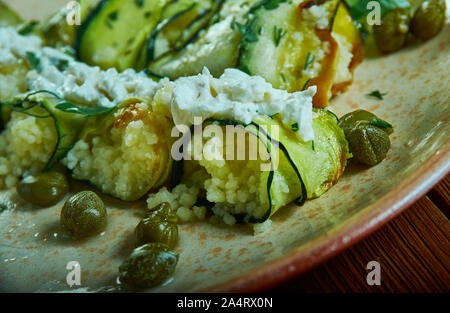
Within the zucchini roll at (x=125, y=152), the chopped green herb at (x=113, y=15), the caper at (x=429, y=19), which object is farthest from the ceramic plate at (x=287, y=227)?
the chopped green herb at (x=113, y=15)

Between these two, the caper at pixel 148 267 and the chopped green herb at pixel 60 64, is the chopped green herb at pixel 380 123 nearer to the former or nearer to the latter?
the caper at pixel 148 267

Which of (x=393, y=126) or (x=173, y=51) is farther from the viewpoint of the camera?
(x=173, y=51)

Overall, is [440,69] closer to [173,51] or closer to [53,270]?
[173,51]

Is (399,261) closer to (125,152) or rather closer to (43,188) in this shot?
(125,152)

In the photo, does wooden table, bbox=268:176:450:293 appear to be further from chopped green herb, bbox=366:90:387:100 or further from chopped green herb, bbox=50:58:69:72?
chopped green herb, bbox=50:58:69:72

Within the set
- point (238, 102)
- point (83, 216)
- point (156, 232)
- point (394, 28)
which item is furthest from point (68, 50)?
point (394, 28)

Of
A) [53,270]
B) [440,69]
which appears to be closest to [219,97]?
[53,270]

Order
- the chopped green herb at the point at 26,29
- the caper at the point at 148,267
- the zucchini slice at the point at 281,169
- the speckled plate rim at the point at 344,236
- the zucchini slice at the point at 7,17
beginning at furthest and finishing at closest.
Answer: the zucchini slice at the point at 7,17 → the chopped green herb at the point at 26,29 → the zucchini slice at the point at 281,169 → the caper at the point at 148,267 → the speckled plate rim at the point at 344,236

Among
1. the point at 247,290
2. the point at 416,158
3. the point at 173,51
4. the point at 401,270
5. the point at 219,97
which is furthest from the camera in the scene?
the point at 173,51
